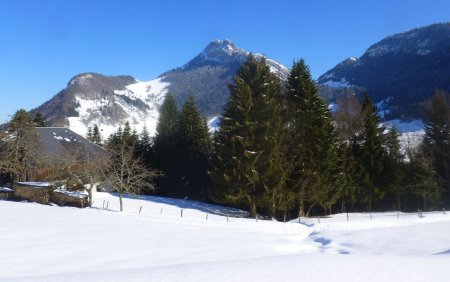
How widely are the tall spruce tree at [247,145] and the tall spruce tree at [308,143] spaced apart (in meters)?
2.78

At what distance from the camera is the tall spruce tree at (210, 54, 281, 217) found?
113ft

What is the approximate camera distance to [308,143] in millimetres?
37094

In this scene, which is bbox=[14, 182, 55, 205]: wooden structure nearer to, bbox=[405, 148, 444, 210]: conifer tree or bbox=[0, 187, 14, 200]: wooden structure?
bbox=[0, 187, 14, 200]: wooden structure

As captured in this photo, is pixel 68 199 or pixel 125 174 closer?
pixel 68 199

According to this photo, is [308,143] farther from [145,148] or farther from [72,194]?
[145,148]

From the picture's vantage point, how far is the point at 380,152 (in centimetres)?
4409

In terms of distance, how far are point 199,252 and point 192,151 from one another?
3494 cm

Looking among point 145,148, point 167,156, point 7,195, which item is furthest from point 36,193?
point 145,148

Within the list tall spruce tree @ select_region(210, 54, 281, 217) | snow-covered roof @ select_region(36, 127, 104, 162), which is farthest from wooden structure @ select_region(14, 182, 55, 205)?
tall spruce tree @ select_region(210, 54, 281, 217)

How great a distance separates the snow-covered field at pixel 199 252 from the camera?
30.1 ft

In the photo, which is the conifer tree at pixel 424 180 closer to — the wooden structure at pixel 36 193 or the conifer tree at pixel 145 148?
the conifer tree at pixel 145 148

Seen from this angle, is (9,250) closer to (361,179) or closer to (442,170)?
(361,179)

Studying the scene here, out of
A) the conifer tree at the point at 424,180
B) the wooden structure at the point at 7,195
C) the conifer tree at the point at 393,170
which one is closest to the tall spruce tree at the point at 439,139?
the conifer tree at the point at 424,180

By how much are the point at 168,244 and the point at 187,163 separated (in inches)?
1317
